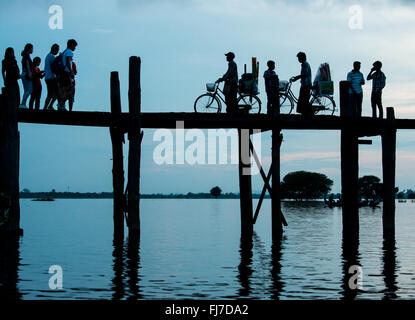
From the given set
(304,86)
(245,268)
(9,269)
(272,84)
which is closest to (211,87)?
(272,84)

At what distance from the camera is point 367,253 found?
20734mm

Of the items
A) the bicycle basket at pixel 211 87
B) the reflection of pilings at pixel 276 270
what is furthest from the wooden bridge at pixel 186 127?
the bicycle basket at pixel 211 87

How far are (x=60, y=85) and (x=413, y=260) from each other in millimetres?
10753

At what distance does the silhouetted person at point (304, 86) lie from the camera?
66.2 feet

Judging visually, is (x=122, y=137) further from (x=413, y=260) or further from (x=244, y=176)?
(x=413, y=260)

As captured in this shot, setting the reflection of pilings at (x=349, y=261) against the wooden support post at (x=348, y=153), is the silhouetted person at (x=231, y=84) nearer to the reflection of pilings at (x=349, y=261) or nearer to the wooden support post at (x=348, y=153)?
the wooden support post at (x=348, y=153)

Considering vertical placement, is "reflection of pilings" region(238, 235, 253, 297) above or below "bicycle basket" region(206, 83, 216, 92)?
below

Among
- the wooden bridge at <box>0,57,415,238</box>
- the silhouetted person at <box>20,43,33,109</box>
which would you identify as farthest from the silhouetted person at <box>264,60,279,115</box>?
the silhouetted person at <box>20,43,33,109</box>

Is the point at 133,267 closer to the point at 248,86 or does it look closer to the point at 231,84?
the point at 231,84

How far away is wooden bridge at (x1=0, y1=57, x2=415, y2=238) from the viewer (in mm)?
19016

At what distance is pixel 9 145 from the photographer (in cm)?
1881

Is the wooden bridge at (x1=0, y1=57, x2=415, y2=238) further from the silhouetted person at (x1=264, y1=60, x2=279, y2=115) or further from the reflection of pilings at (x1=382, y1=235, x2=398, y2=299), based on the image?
the reflection of pilings at (x1=382, y1=235, x2=398, y2=299)

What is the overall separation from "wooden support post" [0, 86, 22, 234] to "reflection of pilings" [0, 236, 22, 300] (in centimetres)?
145
